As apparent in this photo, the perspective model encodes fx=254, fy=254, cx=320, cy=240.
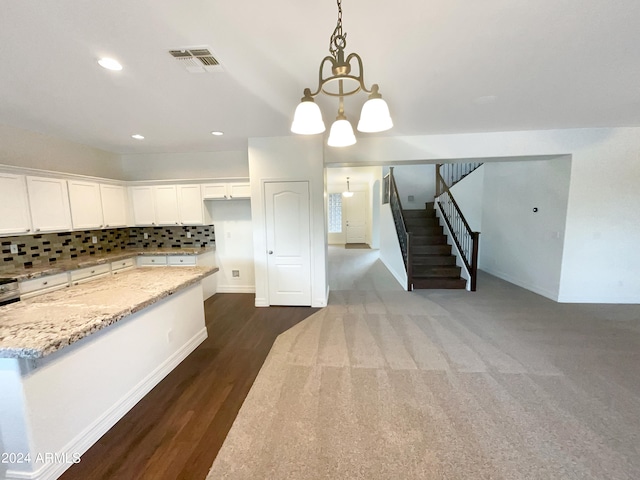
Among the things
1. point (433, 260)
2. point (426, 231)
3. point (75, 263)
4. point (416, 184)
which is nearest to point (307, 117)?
point (75, 263)

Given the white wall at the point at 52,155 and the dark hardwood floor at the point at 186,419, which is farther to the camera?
the white wall at the point at 52,155

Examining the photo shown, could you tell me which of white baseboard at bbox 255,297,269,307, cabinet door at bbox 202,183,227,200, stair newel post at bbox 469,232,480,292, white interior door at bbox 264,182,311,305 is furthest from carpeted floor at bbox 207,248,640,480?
cabinet door at bbox 202,183,227,200

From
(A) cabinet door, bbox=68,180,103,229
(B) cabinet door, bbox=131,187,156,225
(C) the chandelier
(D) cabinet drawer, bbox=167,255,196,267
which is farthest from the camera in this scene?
(B) cabinet door, bbox=131,187,156,225

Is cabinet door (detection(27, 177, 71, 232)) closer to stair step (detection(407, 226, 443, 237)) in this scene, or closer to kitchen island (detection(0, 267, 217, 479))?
kitchen island (detection(0, 267, 217, 479))

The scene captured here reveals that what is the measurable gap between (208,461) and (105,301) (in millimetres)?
1354

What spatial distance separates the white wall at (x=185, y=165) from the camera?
15.7 feet

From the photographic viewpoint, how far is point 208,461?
1620 mm

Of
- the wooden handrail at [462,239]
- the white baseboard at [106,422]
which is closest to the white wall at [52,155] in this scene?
the white baseboard at [106,422]

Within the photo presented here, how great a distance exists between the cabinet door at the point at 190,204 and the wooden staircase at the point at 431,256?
13.7 feet

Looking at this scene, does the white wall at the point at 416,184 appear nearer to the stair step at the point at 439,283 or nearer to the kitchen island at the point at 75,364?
the stair step at the point at 439,283

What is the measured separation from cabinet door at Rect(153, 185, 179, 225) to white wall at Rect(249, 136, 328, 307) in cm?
167

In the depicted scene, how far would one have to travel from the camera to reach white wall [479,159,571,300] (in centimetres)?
425

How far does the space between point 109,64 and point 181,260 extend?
3.11 meters

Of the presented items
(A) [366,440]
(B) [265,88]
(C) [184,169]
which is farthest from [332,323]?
(C) [184,169]
